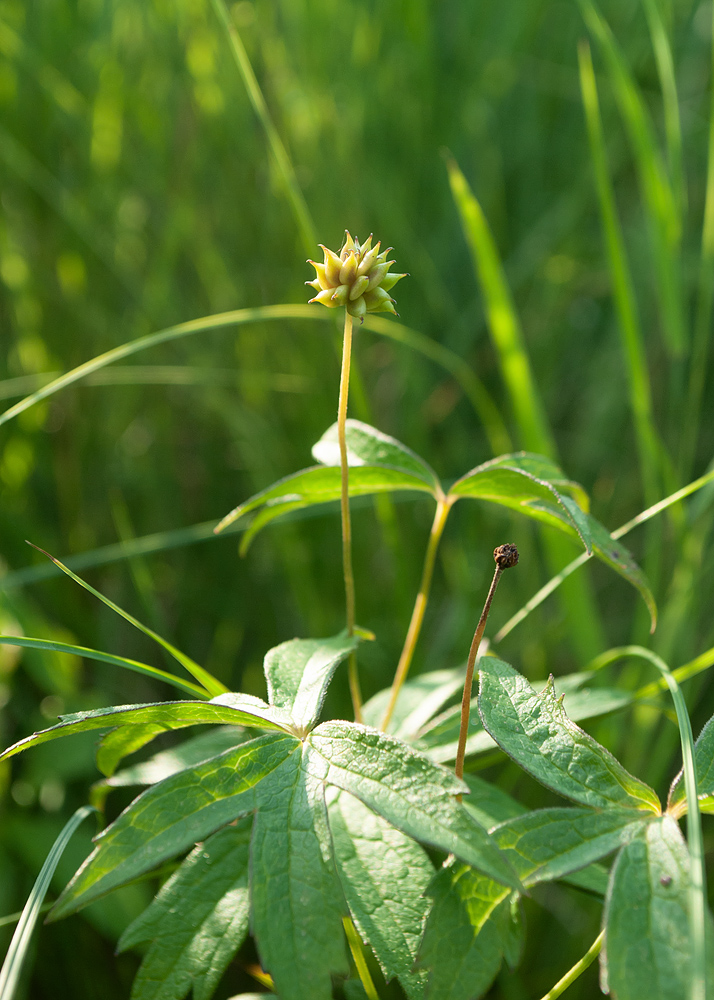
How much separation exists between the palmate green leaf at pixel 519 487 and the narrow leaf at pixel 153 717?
215 millimetres

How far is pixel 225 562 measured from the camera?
1.11 metres

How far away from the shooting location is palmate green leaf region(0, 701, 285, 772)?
0.39 m

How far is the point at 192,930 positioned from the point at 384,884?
105 millimetres

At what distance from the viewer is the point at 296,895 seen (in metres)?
0.36

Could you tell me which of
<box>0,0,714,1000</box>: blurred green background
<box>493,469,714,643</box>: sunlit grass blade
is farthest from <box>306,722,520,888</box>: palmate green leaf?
<box>0,0,714,1000</box>: blurred green background

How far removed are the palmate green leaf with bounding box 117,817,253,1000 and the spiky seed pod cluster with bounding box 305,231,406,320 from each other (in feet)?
1.04

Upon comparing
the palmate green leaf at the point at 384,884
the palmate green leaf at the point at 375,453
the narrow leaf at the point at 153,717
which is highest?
the palmate green leaf at the point at 375,453

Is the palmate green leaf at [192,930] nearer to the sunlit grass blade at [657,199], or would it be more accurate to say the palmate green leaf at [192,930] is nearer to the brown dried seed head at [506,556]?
the brown dried seed head at [506,556]

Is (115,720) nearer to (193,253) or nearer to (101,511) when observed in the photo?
(101,511)

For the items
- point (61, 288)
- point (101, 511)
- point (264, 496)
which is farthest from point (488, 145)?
point (264, 496)

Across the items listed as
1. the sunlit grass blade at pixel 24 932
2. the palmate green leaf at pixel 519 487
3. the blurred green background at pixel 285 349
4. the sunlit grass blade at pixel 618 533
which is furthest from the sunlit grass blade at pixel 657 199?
the sunlit grass blade at pixel 24 932

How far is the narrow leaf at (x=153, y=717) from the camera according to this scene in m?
0.39

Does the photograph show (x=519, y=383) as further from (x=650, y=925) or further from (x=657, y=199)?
(x=650, y=925)

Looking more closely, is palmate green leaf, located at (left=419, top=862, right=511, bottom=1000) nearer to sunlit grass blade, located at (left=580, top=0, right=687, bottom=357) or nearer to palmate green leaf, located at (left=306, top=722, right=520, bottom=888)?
palmate green leaf, located at (left=306, top=722, right=520, bottom=888)
